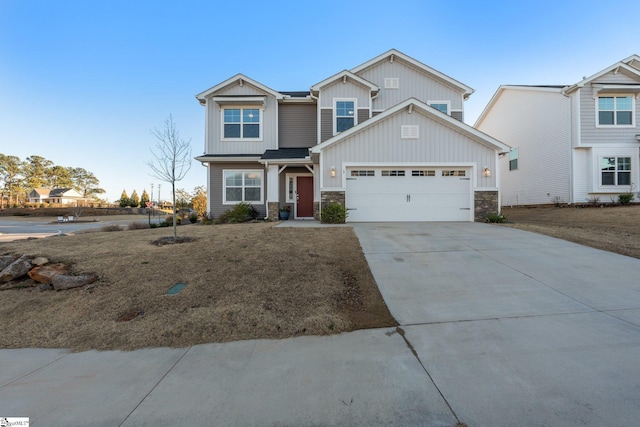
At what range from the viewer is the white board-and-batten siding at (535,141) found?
50.4 ft

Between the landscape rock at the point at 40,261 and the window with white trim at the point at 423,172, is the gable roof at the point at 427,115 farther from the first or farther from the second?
the landscape rock at the point at 40,261

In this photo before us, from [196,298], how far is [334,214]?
723cm

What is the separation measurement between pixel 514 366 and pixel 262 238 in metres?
6.32

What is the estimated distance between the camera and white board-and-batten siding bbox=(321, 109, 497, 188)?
1164cm

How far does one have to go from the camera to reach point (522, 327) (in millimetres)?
3506

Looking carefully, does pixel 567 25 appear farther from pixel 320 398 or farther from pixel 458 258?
pixel 320 398

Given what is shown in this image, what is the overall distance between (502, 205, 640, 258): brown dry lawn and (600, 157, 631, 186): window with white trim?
6.44 feet

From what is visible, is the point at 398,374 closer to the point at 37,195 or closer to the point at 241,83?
the point at 241,83

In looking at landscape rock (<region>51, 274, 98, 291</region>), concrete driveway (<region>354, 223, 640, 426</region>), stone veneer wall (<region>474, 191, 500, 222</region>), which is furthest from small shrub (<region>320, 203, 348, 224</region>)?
landscape rock (<region>51, 274, 98, 291</region>)

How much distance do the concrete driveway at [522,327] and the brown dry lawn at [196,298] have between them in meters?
0.77

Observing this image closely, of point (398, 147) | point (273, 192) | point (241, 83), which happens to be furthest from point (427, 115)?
point (241, 83)

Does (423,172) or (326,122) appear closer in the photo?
(423,172)

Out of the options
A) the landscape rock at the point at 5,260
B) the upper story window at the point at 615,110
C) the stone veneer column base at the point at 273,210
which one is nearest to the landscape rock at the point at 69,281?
the landscape rock at the point at 5,260

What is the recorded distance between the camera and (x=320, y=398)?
2381 millimetres
